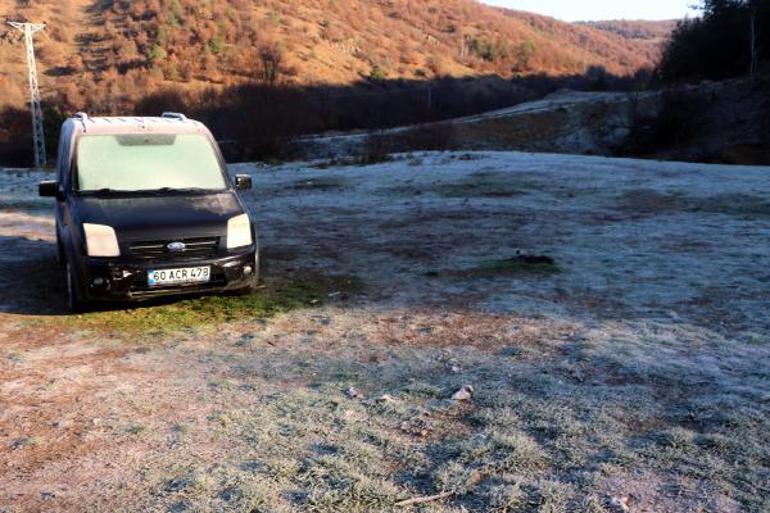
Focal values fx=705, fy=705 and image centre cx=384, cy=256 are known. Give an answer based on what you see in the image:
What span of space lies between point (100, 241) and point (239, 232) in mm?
1194

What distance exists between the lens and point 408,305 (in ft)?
21.6

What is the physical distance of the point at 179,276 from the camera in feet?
20.0

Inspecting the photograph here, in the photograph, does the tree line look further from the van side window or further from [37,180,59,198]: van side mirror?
[37,180,59,198]: van side mirror

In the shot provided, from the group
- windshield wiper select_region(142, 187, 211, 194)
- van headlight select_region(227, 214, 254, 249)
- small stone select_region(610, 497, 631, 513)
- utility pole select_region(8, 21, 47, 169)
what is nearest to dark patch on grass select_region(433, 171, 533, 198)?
windshield wiper select_region(142, 187, 211, 194)

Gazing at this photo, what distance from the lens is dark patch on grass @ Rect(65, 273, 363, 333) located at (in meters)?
6.04

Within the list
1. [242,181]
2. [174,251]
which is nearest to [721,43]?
[242,181]

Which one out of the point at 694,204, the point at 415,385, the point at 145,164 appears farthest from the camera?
the point at 694,204

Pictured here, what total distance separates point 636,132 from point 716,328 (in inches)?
1319

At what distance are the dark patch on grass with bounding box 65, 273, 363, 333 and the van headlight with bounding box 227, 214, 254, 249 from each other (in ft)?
1.96

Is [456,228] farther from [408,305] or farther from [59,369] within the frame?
[59,369]

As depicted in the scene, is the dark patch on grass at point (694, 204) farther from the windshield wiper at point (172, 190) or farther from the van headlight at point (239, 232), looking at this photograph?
the windshield wiper at point (172, 190)

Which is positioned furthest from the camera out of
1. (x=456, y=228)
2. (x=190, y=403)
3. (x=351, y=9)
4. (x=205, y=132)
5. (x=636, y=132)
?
(x=351, y=9)

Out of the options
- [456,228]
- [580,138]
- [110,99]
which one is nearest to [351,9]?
[110,99]

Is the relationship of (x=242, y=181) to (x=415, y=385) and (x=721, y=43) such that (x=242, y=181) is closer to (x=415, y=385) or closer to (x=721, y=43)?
(x=415, y=385)
